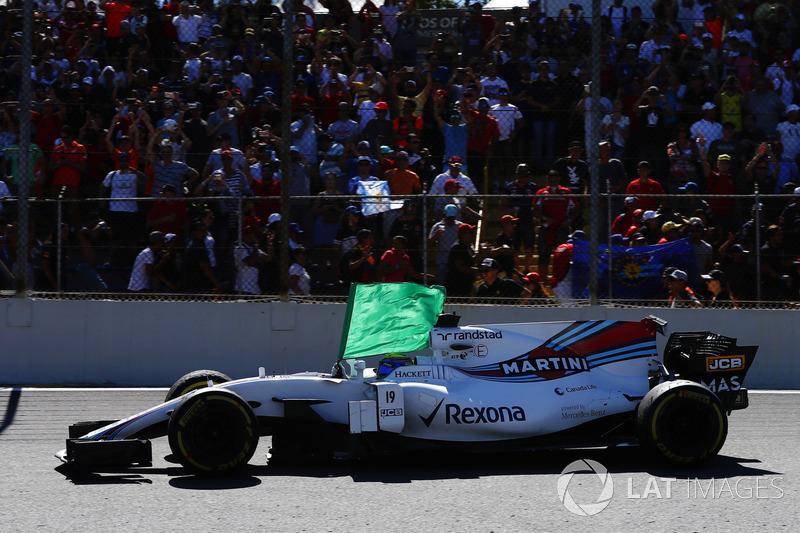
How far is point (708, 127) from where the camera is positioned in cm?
1185

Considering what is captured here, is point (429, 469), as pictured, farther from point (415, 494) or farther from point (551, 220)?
point (551, 220)

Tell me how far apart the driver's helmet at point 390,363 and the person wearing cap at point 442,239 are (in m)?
2.96

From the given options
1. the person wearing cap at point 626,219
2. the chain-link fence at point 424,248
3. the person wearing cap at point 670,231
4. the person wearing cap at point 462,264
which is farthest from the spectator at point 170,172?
the person wearing cap at point 670,231

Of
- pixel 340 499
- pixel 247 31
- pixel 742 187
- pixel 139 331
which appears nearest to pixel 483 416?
pixel 340 499

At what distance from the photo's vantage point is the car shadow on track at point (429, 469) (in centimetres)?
631

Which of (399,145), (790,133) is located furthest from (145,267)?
(790,133)

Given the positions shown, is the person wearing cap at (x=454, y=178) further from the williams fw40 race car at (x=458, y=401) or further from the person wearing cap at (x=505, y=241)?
the williams fw40 race car at (x=458, y=401)

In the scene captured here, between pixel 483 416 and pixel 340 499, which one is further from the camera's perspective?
pixel 483 416

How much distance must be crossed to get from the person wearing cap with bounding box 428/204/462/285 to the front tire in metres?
3.94

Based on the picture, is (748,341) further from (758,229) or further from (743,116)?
Answer: (743,116)

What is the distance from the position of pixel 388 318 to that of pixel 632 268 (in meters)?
3.58

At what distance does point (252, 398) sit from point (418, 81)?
7.29 metres

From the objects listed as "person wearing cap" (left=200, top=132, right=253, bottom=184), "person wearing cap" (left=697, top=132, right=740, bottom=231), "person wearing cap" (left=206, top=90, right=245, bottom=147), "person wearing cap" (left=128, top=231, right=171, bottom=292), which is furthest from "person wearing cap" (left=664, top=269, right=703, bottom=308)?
"person wearing cap" (left=206, top=90, right=245, bottom=147)

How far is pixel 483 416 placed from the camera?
6.51 m
